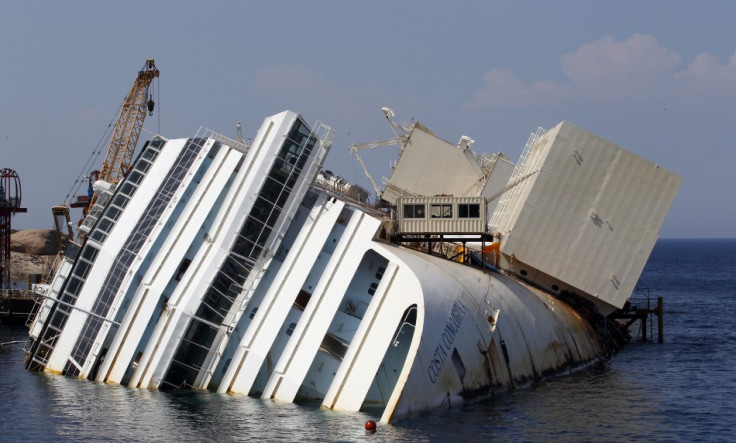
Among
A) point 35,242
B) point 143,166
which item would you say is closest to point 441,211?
point 143,166

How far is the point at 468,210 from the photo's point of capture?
51.4m

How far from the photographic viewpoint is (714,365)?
58.9 m

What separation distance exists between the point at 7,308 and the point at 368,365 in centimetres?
5825

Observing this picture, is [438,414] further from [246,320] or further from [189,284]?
[189,284]

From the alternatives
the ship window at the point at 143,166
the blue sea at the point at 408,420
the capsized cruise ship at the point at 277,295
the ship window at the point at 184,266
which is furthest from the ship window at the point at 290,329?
the ship window at the point at 143,166

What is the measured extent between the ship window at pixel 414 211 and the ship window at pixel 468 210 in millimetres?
1934

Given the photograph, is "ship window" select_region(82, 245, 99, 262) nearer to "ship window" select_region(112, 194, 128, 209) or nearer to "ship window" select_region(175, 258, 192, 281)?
"ship window" select_region(112, 194, 128, 209)

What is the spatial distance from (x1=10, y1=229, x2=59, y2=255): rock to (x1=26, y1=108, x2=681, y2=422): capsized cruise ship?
12906 cm

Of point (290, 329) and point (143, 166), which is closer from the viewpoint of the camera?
point (290, 329)

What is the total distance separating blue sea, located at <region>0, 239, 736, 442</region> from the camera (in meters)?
34.9

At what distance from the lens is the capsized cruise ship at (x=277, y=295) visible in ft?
126

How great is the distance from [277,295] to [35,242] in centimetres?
14135

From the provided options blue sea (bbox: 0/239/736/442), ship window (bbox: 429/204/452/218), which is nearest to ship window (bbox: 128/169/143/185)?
blue sea (bbox: 0/239/736/442)

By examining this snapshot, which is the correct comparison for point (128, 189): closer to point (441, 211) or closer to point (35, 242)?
point (441, 211)
